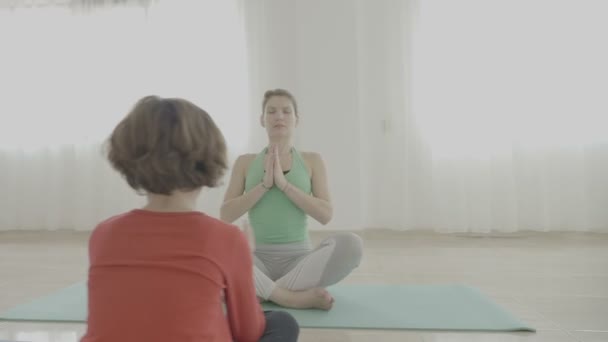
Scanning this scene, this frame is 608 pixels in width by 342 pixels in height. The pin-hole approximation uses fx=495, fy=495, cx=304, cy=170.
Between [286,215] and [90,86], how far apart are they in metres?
3.42

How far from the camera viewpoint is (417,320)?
75.7 inches

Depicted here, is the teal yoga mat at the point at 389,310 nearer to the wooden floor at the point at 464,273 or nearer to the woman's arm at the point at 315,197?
the wooden floor at the point at 464,273

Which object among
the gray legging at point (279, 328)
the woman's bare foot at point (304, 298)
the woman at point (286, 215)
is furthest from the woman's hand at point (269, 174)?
the gray legging at point (279, 328)

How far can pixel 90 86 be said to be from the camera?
15.7 feet

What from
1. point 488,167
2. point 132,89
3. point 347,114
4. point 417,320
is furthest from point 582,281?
point 132,89

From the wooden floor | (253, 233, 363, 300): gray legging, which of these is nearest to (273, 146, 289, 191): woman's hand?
(253, 233, 363, 300): gray legging

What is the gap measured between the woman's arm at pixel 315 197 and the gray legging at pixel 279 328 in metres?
0.97

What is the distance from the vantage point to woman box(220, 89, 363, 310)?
80.6 inches

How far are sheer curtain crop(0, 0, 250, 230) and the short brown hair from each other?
368cm

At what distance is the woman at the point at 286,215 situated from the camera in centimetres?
205

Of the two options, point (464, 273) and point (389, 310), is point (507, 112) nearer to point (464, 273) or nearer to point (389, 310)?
point (464, 273)

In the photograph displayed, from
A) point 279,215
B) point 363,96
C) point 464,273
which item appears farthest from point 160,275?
point 363,96

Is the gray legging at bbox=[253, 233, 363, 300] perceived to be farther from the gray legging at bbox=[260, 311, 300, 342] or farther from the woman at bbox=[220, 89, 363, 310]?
the gray legging at bbox=[260, 311, 300, 342]

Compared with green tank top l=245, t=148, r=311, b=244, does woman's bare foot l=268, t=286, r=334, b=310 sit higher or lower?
lower
